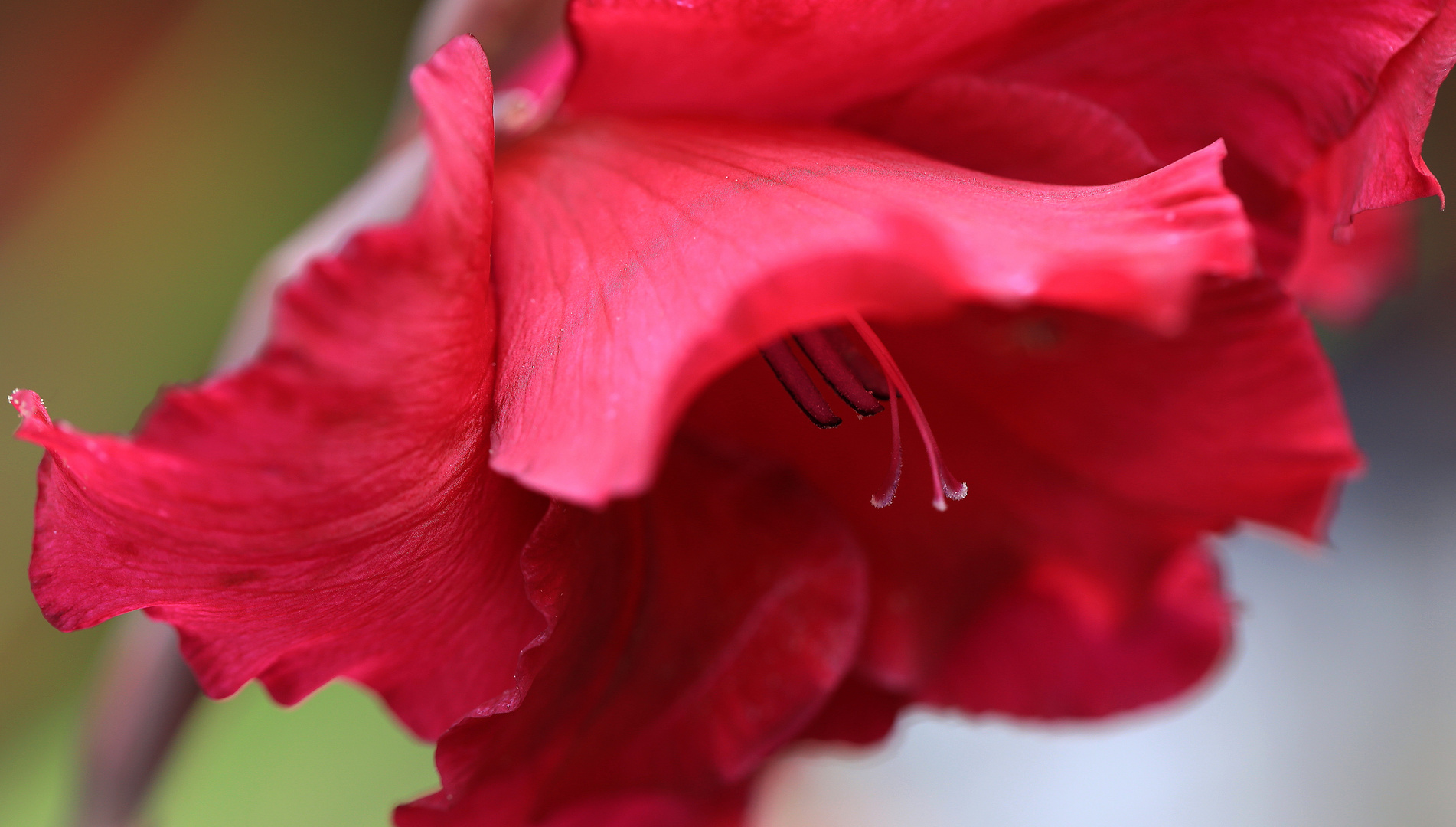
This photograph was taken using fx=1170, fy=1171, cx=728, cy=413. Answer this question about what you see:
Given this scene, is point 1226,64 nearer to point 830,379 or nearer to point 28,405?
point 830,379

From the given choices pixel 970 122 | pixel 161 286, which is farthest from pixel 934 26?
pixel 161 286

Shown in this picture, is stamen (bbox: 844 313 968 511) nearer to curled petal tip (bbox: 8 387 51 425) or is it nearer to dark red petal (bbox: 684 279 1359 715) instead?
dark red petal (bbox: 684 279 1359 715)

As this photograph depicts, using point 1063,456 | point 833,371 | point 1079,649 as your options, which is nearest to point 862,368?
point 833,371

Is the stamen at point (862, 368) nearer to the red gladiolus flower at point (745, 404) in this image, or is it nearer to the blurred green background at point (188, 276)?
the red gladiolus flower at point (745, 404)

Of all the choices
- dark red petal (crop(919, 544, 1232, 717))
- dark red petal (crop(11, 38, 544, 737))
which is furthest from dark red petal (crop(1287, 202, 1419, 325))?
dark red petal (crop(11, 38, 544, 737))

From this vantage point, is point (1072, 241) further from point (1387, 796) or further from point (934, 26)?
point (1387, 796)

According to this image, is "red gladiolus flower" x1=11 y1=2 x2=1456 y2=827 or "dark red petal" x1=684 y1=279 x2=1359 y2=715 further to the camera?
"dark red petal" x1=684 y1=279 x2=1359 y2=715

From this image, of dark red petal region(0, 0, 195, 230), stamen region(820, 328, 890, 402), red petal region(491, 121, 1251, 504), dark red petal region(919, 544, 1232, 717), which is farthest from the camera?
dark red petal region(0, 0, 195, 230)
